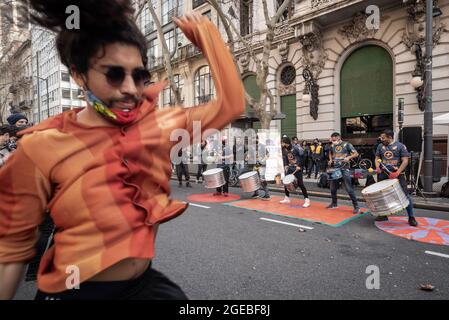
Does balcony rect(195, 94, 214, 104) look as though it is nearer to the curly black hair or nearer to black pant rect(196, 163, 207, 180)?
black pant rect(196, 163, 207, 180)

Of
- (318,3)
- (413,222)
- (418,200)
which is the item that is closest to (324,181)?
(418,200)

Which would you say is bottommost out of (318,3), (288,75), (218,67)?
(218,67)

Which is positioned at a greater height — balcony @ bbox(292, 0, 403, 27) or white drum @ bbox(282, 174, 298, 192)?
balcony @ bbox(292, 0, 403, 27)

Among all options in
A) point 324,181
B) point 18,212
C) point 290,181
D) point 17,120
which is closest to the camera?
point 18,212

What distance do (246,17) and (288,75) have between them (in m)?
5.26

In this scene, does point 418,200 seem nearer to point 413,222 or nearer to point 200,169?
point 413,222

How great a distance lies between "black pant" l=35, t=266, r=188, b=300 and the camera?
1146mm

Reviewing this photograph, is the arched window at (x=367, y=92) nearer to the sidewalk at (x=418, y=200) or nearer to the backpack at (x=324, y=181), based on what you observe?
the backpack at (x=324, y=181)

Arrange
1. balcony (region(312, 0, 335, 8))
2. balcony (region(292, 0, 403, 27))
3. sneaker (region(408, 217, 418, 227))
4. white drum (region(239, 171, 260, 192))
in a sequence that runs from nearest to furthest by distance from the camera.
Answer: sneaker (region(408, 217, 418, 227))
white drum (region(239, 171, 260, 192))
balcony (region(292, 0, 403, 27))
balcony (region(312, 0, 335, 8))

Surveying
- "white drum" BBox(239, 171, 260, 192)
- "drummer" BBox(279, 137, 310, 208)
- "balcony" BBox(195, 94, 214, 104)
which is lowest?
"white drum" BBox(239, 171, 260, 192)

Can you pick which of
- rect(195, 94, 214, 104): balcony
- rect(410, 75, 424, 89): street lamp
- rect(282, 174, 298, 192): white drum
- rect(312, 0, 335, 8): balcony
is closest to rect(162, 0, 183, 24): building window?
rect(195, 94, 214, 104): balcony

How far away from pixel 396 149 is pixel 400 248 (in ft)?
8.20

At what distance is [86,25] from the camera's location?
3.62 ft
